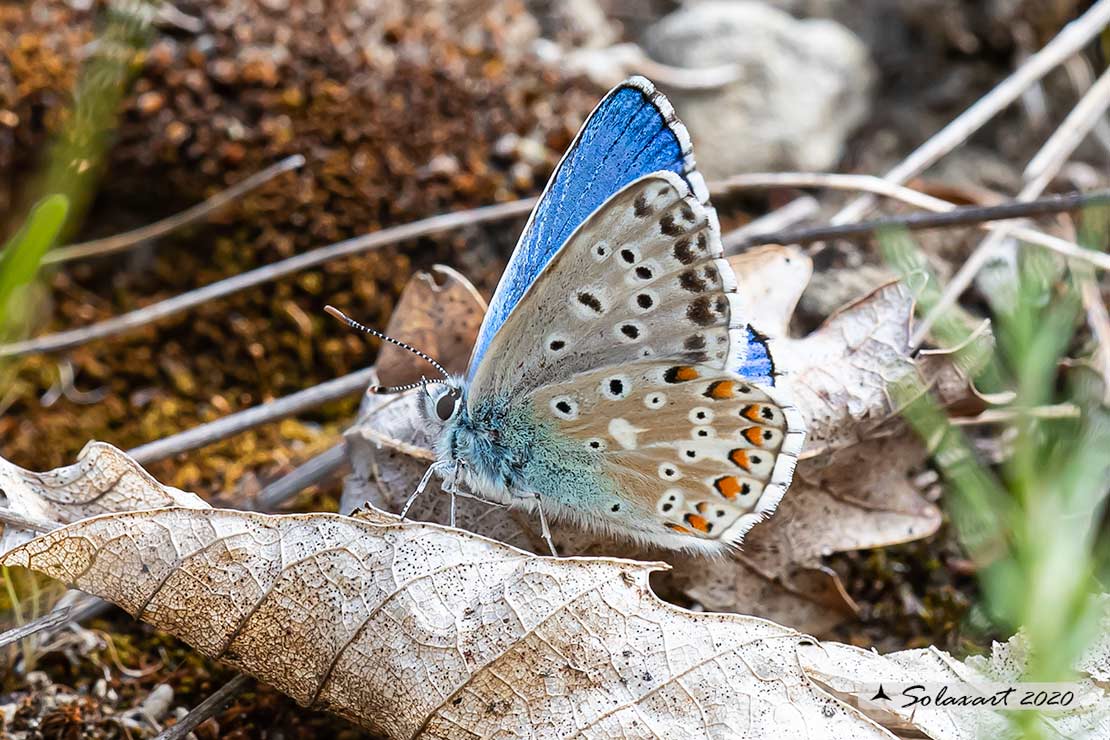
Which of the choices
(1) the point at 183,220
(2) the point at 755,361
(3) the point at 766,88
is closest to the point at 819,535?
(2) the point at 755,361

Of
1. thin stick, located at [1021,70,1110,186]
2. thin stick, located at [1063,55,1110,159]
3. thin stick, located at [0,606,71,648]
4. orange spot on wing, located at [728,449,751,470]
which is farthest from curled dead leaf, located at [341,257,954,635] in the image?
thin stick, located at [1063,55,1110,159]

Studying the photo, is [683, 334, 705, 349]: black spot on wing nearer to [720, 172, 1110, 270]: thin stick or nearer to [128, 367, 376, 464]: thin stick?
[128, 367, 376, 464]: thin stick

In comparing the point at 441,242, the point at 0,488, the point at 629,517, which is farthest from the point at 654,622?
the point at 441,242

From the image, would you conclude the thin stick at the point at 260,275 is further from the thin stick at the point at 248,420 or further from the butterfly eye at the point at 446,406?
the butterfly eye at the point at 446,406

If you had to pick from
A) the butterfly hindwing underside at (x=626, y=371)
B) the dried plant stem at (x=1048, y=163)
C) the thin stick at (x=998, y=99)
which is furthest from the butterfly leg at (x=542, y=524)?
the thin stick at (x=998, y=99)

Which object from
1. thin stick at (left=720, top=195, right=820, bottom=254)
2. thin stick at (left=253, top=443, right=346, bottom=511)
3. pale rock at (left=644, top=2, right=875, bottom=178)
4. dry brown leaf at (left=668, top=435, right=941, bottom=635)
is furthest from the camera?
pale rock at (left=644, top=2, right=875, bottom=178)
